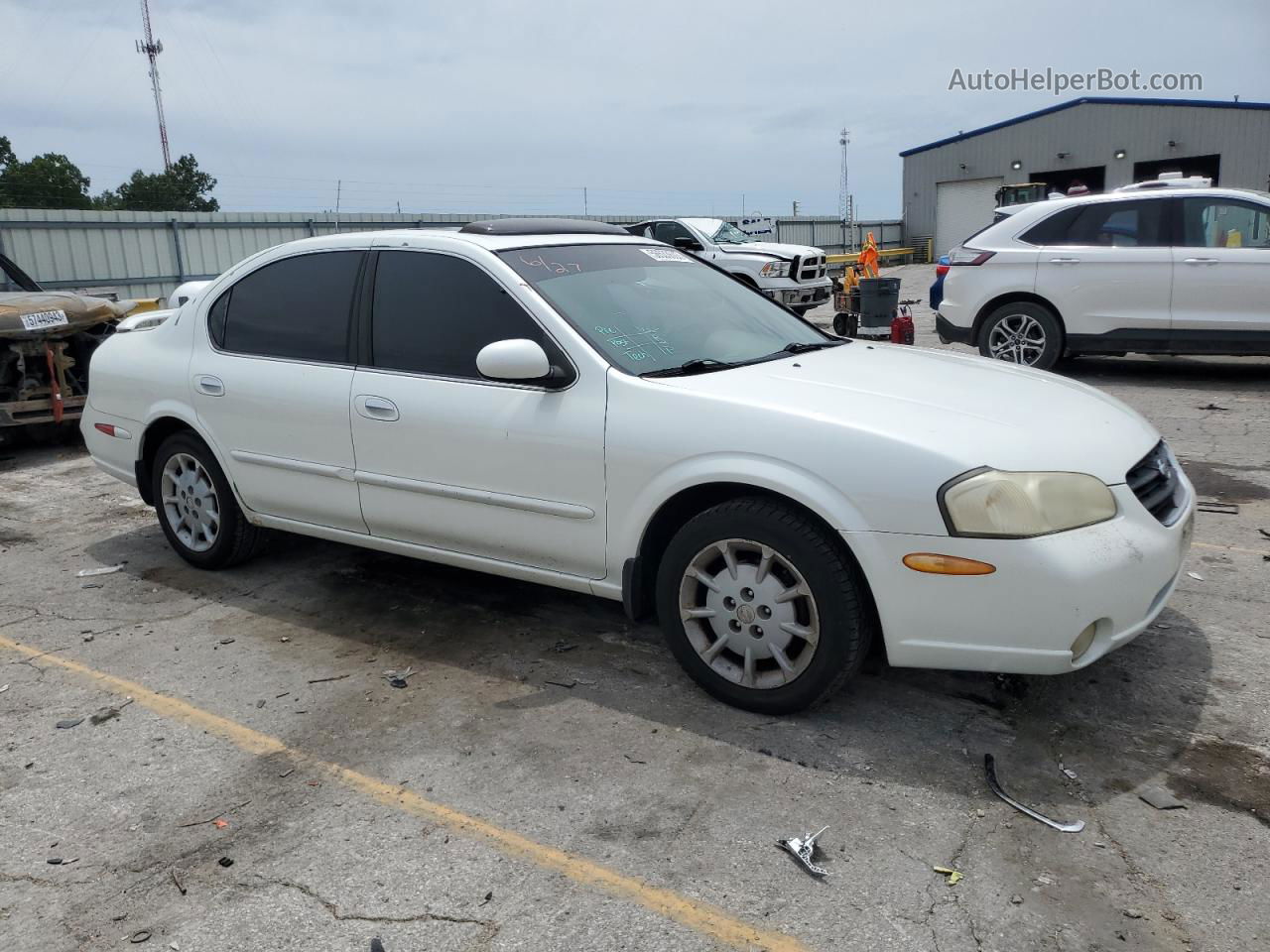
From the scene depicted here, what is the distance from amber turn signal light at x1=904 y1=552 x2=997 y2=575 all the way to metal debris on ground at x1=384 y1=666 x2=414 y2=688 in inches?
78.9

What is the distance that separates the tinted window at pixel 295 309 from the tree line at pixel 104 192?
54.9 metres

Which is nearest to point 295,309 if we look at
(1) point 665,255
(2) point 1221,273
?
(1) point 665,255

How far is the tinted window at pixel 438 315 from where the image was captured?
4.13 meters

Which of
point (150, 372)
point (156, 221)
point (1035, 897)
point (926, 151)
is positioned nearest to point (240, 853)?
point (1035, 897)

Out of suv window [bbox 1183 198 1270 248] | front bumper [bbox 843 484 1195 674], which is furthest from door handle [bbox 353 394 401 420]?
suv window [bbox 1183 198 1270 248]

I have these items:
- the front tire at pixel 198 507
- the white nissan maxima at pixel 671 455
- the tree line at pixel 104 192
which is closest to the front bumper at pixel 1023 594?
the white nissan maxima at pixel 671 455

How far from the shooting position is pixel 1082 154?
1391 inches

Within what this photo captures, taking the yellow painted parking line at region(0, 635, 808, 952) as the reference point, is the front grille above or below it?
above

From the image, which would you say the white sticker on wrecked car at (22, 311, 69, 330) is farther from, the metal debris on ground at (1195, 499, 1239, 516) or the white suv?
the metal debris on ground at (1195, 499, 1239, 516)

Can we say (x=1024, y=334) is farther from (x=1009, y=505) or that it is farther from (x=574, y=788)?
(x=574, y=788)

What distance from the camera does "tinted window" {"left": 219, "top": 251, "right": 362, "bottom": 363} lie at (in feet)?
15.2

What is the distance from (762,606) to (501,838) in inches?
44.5

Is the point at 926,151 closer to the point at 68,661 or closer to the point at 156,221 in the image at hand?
the point at 156,221

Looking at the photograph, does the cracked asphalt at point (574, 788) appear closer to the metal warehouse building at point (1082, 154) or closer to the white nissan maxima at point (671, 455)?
the white nissan maxima at point (671, 455)
